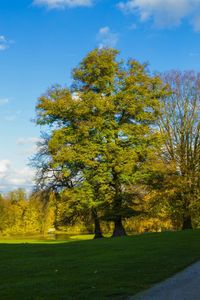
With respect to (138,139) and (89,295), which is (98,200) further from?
(89,295)

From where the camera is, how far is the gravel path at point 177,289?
945 cm

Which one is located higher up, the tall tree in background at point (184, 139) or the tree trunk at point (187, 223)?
the tall tree in background at point (184, 139)

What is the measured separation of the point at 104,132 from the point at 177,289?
28.0 m

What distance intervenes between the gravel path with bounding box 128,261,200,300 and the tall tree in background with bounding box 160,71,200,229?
29984 millimetres

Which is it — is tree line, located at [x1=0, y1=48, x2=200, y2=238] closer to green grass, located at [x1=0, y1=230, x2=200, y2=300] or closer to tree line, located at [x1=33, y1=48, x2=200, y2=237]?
tree line, located at [x1=33, y1=48, x2=200, y2=237]

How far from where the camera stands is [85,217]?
39781 millimetres

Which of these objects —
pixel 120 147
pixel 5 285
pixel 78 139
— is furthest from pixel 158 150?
pixel 5 285

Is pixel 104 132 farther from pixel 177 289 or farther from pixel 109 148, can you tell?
A: pixel 177 289

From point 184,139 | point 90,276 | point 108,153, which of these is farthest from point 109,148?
point 90,276

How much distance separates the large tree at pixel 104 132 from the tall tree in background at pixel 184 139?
439 centimetres

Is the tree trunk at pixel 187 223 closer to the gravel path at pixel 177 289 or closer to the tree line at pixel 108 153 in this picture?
the tree line at pixel 108 153

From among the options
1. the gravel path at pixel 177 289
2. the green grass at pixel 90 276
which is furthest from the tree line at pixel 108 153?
the gravel path at pixel 177 289

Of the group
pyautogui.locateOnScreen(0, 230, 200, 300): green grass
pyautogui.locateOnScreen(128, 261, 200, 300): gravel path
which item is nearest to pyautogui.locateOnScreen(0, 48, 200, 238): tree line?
pyautogui.locateOnScreen(0, 230, 200, 300): green grass

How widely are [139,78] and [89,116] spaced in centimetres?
608
